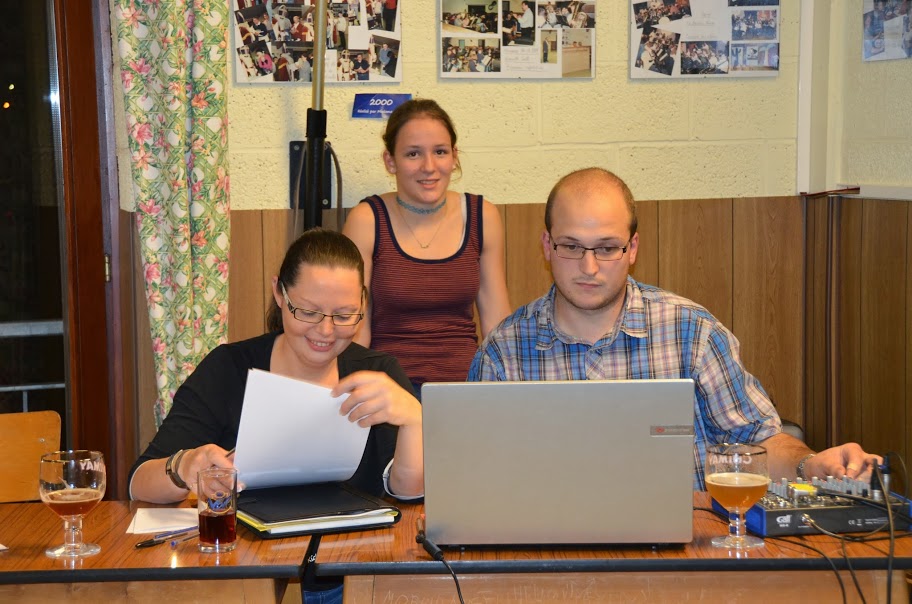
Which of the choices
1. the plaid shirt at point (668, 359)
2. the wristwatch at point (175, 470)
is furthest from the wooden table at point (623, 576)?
the plaid shirt at point (668, 359)

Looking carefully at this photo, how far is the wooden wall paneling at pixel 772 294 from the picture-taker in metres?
3.17

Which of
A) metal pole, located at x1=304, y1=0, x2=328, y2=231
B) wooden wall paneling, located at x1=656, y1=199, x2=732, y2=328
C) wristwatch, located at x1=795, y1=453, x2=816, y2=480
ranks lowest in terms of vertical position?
wristwatch, located at x1=795, y1=453, x2=816, y2=480

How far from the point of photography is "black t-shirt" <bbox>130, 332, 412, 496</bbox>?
181cm

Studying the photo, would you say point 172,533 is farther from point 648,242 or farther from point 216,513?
point 648,242

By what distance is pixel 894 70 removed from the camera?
8.70 ft

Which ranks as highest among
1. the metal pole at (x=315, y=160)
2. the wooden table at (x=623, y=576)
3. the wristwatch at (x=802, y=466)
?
the metal pole at (x=315, y=160)

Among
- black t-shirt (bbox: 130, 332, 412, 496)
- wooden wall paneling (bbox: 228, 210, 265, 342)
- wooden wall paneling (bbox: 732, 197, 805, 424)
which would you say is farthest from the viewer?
wooden wall paneling (bbox: 732, 197, 805, 424)

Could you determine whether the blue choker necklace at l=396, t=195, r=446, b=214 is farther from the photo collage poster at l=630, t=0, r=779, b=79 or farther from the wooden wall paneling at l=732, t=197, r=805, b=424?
the wooden wall paneling at l=732, t=197, r=805, b=424

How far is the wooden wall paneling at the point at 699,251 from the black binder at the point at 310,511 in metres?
1.77

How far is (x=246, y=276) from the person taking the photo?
3.08 metres

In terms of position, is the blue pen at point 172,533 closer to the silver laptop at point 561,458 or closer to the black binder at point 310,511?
the black binder at point 310,511

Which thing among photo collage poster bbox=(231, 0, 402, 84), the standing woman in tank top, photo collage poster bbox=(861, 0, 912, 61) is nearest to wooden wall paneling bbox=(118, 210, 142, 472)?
photo collage poster bbox=(231, 0, 402, 84)

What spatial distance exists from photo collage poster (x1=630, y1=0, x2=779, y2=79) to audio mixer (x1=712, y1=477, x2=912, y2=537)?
1.87 m

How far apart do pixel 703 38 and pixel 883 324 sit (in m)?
1.01
